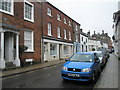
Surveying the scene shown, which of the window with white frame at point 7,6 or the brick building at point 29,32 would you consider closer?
the window with white frame at point 7,6

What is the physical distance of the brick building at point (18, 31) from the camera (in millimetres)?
11203

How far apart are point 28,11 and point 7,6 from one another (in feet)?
10.7

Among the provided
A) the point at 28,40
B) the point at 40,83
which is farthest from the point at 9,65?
the point at 40,83

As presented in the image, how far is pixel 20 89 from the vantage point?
5.62 meters

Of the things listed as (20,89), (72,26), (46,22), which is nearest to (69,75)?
(20,89)

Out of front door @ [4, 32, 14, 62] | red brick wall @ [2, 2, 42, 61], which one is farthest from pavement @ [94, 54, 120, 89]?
front door @ [4, 32, 14, 62]

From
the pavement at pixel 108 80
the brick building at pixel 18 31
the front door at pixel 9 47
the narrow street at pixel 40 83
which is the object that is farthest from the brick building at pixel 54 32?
the pavement at pixel 108 80

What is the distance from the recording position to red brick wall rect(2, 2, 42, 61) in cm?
1238

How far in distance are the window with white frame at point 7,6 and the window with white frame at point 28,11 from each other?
6.99ft

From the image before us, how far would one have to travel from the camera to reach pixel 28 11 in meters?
15.0

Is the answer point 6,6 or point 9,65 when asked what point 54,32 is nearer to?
point 6,6

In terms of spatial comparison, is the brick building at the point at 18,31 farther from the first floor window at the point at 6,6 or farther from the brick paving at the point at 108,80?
the brick paving at the point at 108,80

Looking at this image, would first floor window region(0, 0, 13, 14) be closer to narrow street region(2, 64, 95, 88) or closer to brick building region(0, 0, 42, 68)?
brick building region(0, 0, 42, 68)

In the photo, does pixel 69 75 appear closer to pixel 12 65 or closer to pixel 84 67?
pixel 84 67
